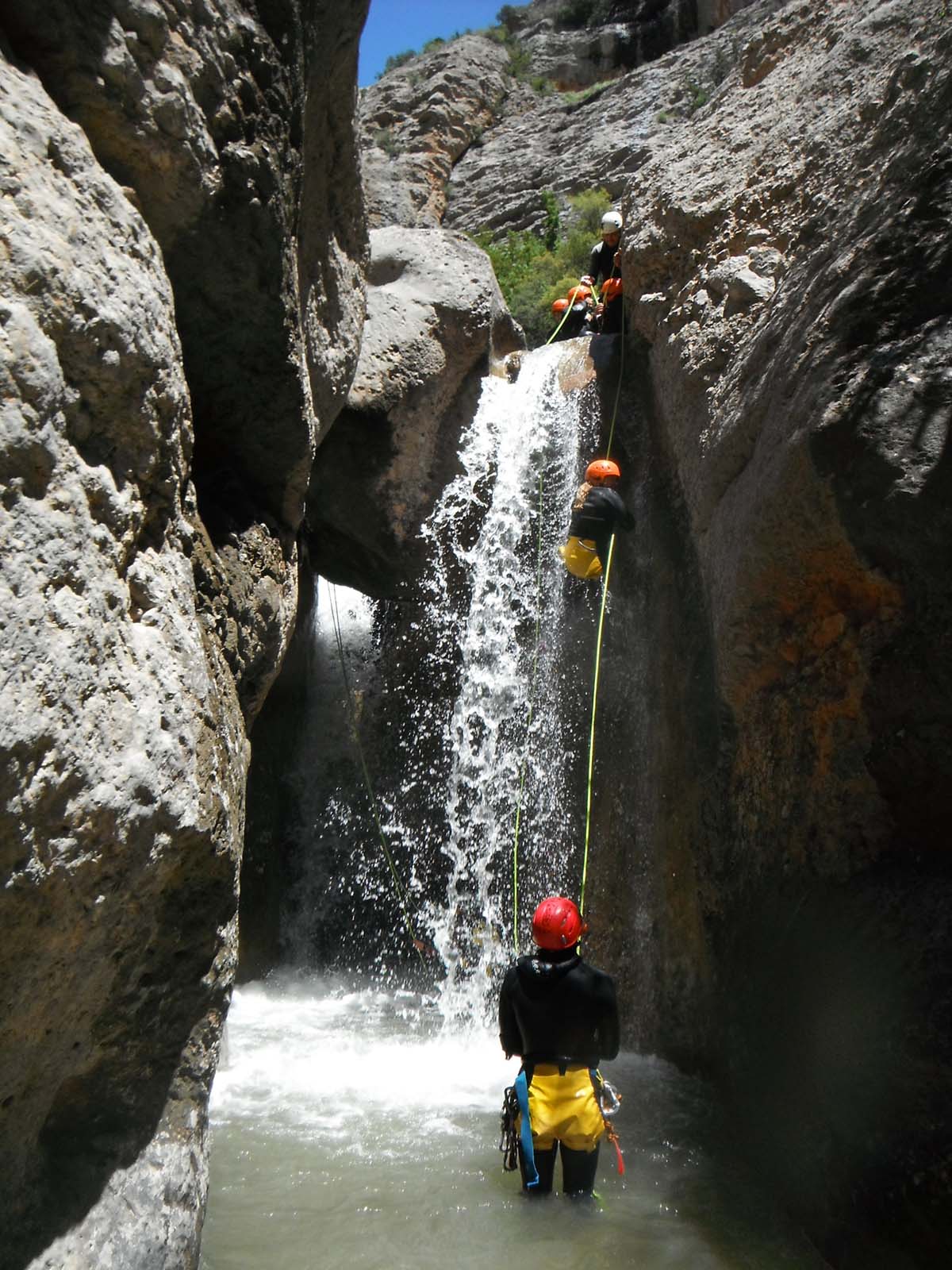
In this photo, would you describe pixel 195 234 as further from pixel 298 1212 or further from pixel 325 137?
pixel 298 1212

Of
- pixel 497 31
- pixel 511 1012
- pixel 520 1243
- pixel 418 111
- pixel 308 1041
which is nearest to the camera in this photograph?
pixel 520 1243

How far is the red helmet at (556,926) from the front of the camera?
149 inches

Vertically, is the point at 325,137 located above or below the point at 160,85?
above

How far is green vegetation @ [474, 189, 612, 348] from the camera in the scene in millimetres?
15383

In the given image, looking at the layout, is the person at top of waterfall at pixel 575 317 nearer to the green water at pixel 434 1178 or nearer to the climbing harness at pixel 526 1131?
the green water at pixel 434 1178

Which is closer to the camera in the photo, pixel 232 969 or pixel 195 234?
pixel 232 969

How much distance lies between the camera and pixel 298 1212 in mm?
3932

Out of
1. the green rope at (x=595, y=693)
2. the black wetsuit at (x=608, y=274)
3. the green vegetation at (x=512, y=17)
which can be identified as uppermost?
the green vegetation at (x=512, y=17)

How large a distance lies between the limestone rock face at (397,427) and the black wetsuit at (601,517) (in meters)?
1.84

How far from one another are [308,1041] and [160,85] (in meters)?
5.28

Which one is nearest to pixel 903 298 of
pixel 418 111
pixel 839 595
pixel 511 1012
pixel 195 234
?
pixel 839 595

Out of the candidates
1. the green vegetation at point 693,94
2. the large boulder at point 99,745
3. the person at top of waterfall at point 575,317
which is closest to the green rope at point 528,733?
the person at top of waterfall at point 575,317

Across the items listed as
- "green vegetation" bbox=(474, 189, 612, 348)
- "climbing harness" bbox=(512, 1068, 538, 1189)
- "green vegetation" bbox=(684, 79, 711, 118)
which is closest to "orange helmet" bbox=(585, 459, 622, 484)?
"climbing harness" bbox=(512, 1068, 538, 1189)

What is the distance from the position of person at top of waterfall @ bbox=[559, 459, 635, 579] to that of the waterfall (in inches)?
15.4
